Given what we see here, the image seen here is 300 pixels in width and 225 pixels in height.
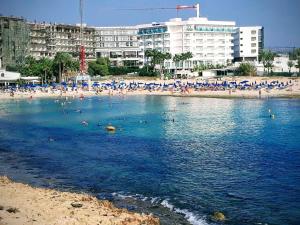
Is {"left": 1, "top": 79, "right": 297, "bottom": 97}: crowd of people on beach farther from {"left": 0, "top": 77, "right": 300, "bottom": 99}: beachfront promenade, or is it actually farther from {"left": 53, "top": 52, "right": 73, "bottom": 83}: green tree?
{"left": 53, "top": 52, "right": 73, "bottom": 83}: green tree

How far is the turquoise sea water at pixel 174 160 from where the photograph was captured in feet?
70.7

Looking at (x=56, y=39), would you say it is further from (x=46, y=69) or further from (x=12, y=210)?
(x=12, y=210)

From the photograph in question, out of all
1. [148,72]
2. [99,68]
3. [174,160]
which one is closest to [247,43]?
[148,72]

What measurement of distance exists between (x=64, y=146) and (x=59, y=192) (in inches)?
628

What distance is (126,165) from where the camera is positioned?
30.1m

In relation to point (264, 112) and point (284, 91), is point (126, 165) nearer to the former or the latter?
point (264, 112)

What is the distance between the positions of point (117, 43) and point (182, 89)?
71.2m

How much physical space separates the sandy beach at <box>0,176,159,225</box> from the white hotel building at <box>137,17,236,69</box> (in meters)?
117

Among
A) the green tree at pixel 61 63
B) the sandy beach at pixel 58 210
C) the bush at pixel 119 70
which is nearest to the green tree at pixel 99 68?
the bush at pixel 119 70

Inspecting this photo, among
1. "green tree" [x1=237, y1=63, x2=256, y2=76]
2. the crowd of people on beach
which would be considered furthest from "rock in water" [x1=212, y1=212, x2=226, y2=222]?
"green tree" [x1=237, y1=63, x2=256, y2=76]

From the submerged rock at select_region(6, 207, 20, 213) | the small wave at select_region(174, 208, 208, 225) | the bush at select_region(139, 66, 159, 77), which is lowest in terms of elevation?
the small wave at select_region(174, 208, 208, 225)

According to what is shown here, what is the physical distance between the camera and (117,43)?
521 feet

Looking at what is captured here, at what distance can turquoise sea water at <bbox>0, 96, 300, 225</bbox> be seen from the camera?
21562mm

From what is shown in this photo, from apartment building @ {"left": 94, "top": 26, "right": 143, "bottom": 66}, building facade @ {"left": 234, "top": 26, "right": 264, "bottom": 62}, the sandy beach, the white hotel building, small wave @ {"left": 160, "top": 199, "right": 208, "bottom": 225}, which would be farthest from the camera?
apartment building @ {"left": 94, "top": 26, "right": 143, "bottom": 66}
